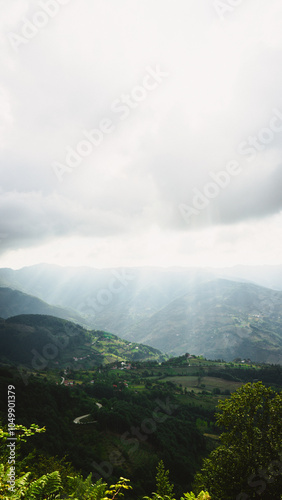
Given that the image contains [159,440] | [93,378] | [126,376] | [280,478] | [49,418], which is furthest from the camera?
[126,376]

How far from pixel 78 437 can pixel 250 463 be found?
2788 inches

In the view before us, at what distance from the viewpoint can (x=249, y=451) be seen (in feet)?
44.5

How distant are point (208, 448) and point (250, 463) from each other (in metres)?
100

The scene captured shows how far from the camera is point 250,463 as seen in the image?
13219 millimetres

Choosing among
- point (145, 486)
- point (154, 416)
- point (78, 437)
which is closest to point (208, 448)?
point (154, 416)

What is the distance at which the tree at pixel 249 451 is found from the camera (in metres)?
12.3

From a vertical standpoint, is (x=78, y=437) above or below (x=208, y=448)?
above

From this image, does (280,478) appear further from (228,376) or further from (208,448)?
(228,376)

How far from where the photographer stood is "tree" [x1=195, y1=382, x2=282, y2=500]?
40.3 feet

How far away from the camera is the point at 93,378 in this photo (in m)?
153

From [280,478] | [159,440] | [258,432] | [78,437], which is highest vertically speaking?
[258,432]

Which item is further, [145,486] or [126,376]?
[126,376]

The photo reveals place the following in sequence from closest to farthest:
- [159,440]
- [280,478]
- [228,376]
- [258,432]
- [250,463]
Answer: [280,478] → [250,463] → [258,432] → [159,440] → [228,376]

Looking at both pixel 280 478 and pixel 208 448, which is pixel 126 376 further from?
pixel 280 478
